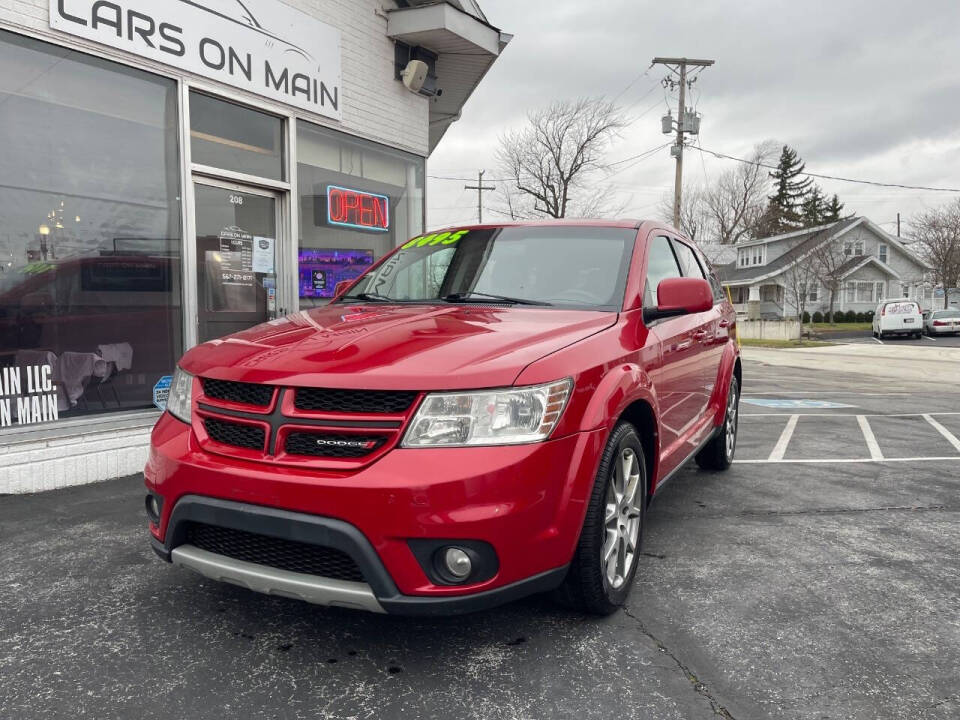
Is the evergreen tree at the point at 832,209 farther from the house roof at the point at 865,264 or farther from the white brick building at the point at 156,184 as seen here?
the white brick building at the point at 156,184

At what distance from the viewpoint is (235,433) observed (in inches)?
104

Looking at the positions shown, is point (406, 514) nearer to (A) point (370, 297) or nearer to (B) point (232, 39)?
(A) point (370, 297)

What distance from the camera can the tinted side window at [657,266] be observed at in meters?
3.71

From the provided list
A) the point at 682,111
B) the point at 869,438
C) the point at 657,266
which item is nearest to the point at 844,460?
the point at 869,438

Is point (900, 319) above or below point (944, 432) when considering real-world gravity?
above

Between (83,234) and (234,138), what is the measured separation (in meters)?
1.74

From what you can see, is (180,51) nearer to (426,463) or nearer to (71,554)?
(71,554)

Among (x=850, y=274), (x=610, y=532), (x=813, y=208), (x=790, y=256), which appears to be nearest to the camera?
(x=610, y=532)

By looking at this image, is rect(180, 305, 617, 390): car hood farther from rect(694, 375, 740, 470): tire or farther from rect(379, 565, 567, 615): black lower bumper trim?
rect(694, 375, 740, 470): tire

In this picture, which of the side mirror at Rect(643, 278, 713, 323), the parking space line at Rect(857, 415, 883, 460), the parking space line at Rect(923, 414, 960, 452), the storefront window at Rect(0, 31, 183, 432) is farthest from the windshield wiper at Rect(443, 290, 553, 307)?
the parking space line at Rect(923, 414, 960, 452)

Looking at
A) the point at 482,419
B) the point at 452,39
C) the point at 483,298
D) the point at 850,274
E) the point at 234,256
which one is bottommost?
the point at 482,419

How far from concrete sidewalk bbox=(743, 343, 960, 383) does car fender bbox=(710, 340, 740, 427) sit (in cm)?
1170

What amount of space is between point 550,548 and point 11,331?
4460mm

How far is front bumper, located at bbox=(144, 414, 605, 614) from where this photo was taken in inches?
91.5
